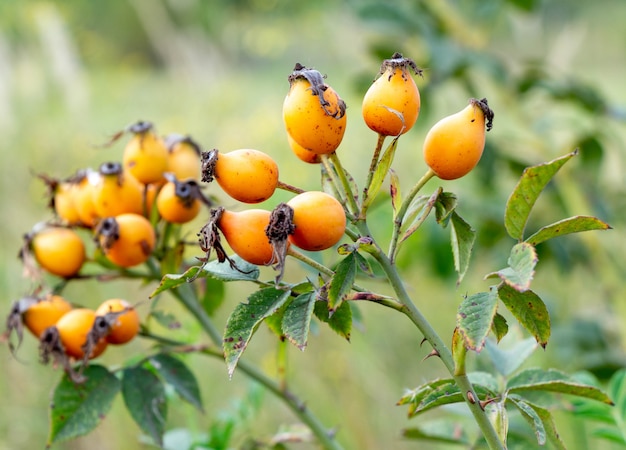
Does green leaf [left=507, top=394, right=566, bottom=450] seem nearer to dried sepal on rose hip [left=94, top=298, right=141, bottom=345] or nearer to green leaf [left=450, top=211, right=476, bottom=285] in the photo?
green leaf [left=450, top=211, right=476, bottom=285]

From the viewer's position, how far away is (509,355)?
100 centimetres

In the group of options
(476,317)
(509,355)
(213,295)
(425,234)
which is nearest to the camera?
(476,317)

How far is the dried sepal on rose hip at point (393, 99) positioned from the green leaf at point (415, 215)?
8 cm

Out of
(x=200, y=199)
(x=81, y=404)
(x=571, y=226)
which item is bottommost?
(x=81, y=404)

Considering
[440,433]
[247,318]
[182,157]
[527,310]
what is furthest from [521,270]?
[182,157]

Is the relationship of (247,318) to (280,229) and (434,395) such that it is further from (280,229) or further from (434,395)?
(434,395)

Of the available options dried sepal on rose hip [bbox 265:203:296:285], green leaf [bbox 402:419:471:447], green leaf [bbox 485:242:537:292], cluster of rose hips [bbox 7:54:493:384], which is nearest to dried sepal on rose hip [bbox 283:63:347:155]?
cluster of rose hips [bbox 7:54:493:384]

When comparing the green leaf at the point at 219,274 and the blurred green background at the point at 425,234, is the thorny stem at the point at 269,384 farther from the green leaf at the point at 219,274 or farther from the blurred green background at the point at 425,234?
the green leaf at the point at 219,274

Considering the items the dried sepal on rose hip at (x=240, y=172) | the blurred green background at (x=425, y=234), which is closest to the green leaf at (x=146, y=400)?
the blurred green background at (x=425, y=234)

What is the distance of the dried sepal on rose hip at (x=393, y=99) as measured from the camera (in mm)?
742

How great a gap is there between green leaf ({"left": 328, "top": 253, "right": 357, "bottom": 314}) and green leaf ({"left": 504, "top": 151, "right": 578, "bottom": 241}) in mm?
189

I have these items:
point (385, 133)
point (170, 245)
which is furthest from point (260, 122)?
point (385, 133)

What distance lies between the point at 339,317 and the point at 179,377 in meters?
0.43

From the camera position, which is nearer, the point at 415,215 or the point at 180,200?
the point at 415,215
